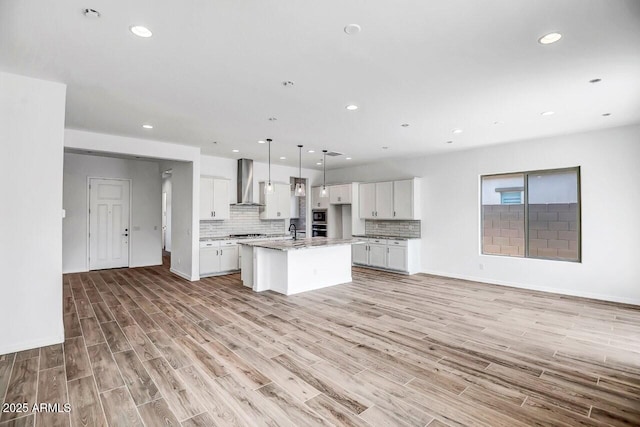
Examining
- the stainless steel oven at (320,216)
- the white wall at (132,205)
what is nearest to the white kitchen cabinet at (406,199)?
the stainless steel oven at (320,216)

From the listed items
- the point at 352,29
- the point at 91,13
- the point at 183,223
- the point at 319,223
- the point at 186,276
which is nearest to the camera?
the point at 91,13

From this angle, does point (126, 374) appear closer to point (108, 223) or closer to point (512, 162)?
point (108, 223)

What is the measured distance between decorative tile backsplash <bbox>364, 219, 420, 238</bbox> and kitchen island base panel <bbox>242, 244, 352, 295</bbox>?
8.00 feet

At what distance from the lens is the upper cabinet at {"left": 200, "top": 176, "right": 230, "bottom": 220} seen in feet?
23.3

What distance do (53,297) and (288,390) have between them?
2783 mm

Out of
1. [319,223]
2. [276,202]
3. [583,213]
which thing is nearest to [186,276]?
[276,202]

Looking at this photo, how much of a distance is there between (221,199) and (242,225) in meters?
1.10

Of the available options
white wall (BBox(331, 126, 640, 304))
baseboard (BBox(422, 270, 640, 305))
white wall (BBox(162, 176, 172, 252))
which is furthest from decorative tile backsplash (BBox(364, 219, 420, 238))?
white wall (BBox(162, 176, 172, 252))

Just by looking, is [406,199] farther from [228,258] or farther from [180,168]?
[180,168]

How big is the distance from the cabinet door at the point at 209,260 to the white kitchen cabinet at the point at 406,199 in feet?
14.4

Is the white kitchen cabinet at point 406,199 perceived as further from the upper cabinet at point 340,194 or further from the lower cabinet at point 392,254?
the upper cabinet at point 340,194

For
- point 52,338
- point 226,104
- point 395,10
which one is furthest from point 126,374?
point 395,10

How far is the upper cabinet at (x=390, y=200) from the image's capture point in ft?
24.4

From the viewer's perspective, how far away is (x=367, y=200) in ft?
27.8
